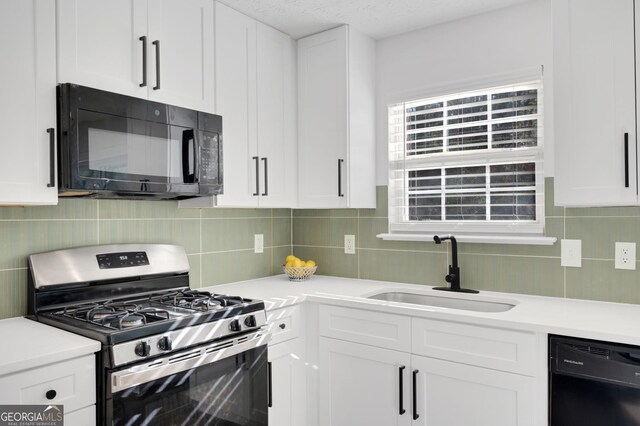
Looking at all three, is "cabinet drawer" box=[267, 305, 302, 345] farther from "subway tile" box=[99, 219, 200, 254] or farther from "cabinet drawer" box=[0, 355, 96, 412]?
"cabinet drawer" box=[0, 355, 96, 412]

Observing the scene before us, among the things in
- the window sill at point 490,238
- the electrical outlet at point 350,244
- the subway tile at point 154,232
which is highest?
the subway tile at point 154,232

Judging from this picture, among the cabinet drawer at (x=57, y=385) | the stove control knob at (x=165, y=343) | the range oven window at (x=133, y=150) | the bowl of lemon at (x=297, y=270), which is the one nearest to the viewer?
the cabinet drawer at (x=57, y=385)

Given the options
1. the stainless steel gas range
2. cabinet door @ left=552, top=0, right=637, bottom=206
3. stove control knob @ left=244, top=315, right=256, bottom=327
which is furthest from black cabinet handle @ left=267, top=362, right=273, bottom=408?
cabinet door @ left=552, top=0, right=637, bottom=206

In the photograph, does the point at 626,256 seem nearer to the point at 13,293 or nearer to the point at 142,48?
the point at 142,48

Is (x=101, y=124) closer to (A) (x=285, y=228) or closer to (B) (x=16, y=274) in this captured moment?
(B) (x=16, y=274)

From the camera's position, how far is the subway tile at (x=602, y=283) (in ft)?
6.72

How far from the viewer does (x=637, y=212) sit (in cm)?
204

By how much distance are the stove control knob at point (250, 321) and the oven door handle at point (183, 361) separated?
5cm

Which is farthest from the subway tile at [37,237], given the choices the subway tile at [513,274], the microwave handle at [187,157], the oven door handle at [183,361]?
the subway tile at [513,274]

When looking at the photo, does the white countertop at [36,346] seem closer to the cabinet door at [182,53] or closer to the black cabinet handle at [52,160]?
the black cabinet handle at [52,160]

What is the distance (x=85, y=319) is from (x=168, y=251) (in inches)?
25.8

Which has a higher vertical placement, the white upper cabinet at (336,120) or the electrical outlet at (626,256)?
the white upper cabinet at (336,120)

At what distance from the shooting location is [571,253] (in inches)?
86.4

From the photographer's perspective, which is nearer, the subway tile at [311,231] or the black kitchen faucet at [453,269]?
the black kitchen faucet at [453,269]
